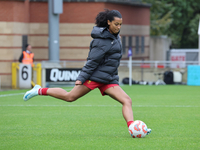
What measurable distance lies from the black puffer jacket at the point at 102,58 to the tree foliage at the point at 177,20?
30.2m

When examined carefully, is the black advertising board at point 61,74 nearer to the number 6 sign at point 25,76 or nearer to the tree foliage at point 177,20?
the number 6 sign at point 25,76

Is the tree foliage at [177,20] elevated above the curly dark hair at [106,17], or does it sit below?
above

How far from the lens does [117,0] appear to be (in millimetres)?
26547

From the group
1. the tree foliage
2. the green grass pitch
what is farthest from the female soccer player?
the tree foliage

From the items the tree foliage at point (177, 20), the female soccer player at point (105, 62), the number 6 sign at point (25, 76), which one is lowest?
the number 6 sign at point (25, 76)

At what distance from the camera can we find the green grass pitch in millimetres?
6570

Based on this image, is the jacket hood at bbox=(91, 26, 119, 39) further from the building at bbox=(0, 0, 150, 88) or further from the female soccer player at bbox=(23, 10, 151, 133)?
the building at bbox=(0, 0, 150, 88)

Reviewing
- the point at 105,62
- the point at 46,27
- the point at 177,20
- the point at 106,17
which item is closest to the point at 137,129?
the point at 105,62

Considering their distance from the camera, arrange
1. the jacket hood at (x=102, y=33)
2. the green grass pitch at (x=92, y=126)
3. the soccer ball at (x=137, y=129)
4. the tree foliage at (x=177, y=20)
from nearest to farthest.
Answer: the green grass pitch at (x=92, y=126) → the soccer ball at (x=137, y=129) → the jacket hood at (x=102, y=33) → the tree foliage at (x=177, y=20)

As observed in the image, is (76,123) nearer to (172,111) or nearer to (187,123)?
(187,123)

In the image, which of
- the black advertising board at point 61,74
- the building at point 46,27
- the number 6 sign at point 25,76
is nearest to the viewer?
the number 6 sign at point 25,76

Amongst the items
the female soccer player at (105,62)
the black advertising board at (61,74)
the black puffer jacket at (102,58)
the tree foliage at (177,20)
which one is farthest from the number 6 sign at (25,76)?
the tree foliage at (177,20)

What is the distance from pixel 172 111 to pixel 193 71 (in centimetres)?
1121

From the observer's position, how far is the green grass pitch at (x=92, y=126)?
6570 mm
